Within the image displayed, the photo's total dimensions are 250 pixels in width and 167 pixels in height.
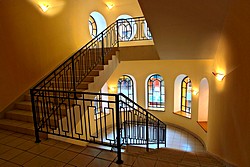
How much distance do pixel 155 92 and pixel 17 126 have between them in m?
6.04

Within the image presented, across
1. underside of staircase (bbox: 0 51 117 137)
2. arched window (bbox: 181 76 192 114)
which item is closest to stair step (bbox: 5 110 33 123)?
underside of staircase (bbox: 0 51 117 137)

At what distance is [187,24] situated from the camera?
325 cm

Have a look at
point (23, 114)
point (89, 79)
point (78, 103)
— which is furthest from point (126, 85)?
point (23, 114)

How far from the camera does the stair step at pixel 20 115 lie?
3824 mm

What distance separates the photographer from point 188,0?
8.60ft

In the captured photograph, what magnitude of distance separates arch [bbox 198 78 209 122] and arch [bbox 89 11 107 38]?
188 inches

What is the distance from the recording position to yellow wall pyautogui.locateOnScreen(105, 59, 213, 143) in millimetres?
6609

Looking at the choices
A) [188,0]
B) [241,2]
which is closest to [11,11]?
[188,0]

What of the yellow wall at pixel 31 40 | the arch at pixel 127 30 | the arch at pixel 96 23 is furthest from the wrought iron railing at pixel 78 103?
the arch at pixel 96 23

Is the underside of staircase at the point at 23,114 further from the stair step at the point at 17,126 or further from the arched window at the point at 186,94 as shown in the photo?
the arched window at the point at 186,94

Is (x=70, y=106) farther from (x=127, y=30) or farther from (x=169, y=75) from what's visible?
(x=127, y=30)

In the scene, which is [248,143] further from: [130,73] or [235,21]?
[130,73]

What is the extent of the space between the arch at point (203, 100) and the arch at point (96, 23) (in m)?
4.77

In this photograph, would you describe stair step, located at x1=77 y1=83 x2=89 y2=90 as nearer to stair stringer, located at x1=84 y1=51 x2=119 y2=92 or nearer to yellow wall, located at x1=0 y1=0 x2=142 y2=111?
stair stringer, located at x1=84 y1=51 x2=119 y2=92
